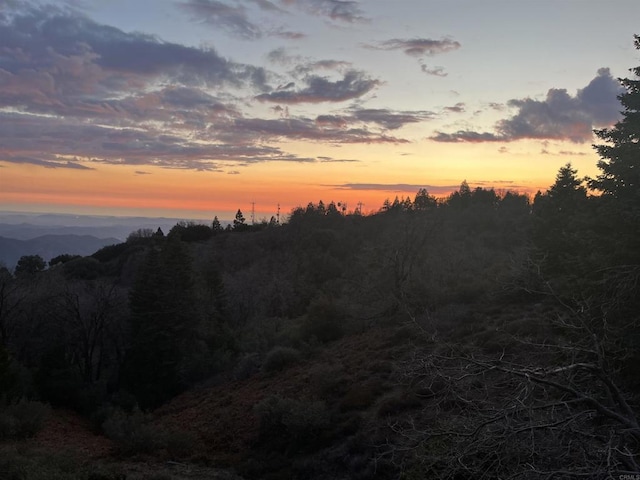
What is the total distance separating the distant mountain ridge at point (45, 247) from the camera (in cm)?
14188

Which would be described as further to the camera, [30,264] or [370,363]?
[30,264]

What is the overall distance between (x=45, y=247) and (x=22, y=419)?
16402 centimetres

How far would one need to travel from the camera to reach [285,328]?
31016 millimetres

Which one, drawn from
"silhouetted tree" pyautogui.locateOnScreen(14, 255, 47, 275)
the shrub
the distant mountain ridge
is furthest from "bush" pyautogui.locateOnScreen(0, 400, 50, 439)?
the distant mountain ridge

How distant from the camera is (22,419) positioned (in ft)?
60.7

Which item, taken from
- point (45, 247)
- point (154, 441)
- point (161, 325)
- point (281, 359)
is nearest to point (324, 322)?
point (281, 359)

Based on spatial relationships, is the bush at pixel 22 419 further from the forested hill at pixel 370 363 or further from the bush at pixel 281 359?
the bush at pixel 281 359

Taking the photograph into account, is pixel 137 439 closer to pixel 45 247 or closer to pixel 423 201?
pixel 423 201

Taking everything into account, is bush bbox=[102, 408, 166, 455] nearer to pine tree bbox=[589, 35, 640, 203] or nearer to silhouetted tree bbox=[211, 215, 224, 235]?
pine tree bbox=[589, 35, 640, 203]

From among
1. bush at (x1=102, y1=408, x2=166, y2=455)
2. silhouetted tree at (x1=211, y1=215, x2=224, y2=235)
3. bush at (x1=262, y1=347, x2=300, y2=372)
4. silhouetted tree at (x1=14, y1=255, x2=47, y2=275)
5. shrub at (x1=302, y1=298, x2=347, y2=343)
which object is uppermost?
silhouetted tree at (x1=211, y1=215, x2=224, y2=235)

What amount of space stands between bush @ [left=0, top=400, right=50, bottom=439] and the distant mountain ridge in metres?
127

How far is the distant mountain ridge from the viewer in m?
142

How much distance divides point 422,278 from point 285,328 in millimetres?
9608

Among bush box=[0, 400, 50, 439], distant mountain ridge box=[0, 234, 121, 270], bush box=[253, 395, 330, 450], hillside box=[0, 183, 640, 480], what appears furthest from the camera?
distant mountain ridge box=[0, 234, 121, 270]
